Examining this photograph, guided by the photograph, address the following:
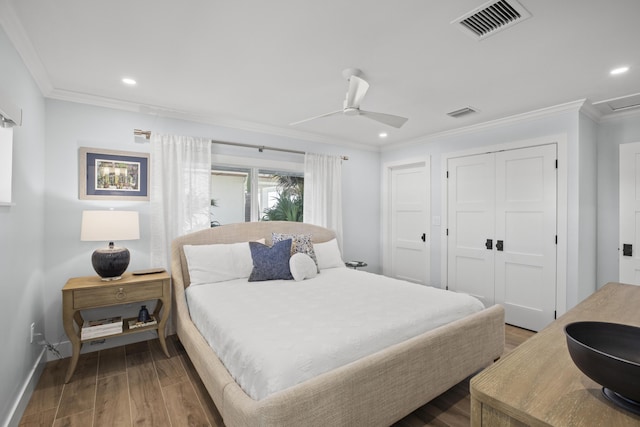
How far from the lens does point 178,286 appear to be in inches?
116

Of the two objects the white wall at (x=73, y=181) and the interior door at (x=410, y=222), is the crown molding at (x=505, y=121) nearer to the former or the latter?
A: the interior door at (x=410, y=222)

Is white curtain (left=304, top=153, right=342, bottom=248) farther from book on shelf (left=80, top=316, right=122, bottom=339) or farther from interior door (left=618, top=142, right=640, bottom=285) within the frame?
interior door (left=618, top=142, right=640, bottom=285)

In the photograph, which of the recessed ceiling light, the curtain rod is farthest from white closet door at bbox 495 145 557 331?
the curtain rod

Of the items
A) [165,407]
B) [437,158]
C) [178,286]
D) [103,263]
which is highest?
[437,158]

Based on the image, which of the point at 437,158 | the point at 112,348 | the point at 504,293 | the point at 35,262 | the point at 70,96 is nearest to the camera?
the point at 35,262

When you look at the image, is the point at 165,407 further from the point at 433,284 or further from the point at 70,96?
the point at 433,284

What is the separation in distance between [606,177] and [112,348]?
5.45 metres

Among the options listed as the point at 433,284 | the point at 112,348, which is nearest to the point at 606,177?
the point at 433,284

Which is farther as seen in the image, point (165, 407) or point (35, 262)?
point (35, 262)

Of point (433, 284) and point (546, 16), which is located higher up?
point (546, 16)

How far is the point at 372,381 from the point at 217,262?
6.43 ft

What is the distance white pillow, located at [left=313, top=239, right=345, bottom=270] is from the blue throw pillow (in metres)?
0.58

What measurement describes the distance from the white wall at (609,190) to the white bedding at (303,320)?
81.3 inches

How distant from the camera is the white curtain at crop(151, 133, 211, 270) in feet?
10.4
